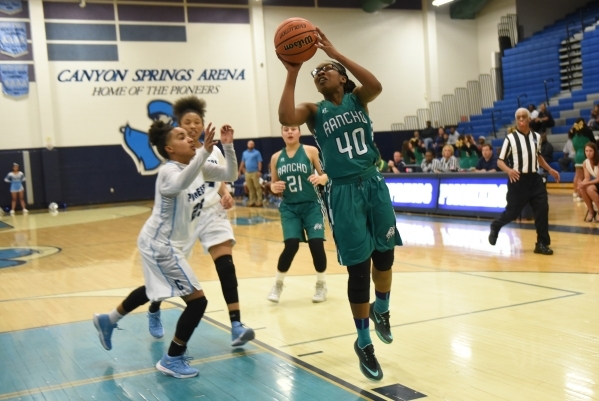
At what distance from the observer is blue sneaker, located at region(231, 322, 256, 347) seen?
5.17 metres

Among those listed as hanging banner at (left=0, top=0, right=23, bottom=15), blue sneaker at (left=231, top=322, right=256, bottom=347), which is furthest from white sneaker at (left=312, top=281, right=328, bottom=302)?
hanging banner at (left=0, top=0, right=23, bottom=15)

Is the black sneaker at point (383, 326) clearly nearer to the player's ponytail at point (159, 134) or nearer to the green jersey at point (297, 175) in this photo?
the player's ponytail at point (159, 134)

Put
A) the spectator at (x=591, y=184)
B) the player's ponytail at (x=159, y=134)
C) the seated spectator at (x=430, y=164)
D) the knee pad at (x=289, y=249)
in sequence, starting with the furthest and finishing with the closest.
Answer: the seated spectator at (x=430, y=164)
the spectator at (x=591, y=184)
the knee pad at (x=289, y=249)
the player's ponytail at (x=159, y=134)

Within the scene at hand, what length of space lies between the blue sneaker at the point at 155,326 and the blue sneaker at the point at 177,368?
3.27ft

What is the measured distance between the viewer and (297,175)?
6781 millimetres

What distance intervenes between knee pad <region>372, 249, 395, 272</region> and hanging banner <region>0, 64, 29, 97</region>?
68.9 feet

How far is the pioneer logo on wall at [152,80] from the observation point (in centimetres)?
2400

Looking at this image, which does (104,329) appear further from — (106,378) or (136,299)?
(106,378)

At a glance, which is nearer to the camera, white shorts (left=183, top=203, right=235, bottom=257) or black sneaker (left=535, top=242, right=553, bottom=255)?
white shorts (left=183, top=203, right=235, bottom=257)

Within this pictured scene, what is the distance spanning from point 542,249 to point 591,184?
3.16 m

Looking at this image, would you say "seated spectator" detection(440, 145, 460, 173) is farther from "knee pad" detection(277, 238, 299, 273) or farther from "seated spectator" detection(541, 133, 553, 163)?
"knee pad" detection(277, 238, 299, 273)

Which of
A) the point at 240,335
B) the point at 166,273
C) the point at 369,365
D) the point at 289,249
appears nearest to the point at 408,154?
the point at 289,249

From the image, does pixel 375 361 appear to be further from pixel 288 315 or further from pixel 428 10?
pixel 428 10

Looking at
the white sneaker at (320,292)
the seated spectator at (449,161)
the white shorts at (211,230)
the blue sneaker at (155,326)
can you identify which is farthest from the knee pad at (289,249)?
the seated spectator at (449,161)
